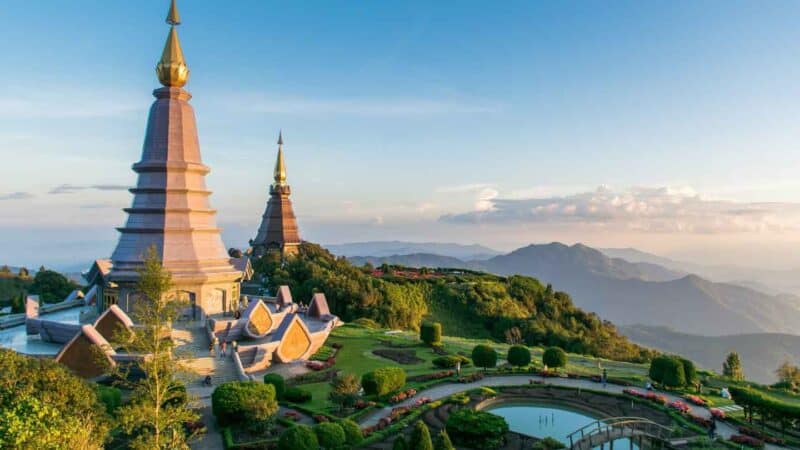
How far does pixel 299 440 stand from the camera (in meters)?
15.9

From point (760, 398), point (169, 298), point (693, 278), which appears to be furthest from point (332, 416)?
point (693, 278)

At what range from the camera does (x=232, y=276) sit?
104ft

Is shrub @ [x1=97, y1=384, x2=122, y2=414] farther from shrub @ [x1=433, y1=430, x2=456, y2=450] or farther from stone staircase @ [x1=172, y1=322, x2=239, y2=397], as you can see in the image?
shrub @ [x1=433, y1=430, x2=456, y2=450]

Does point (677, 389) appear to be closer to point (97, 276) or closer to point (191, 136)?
point (191, 136)

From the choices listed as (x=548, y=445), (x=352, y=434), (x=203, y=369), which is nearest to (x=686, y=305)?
(x=548, y=445)

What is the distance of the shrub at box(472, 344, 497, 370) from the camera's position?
93.5 feet

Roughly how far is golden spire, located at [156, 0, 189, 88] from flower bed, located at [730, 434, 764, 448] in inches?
1353

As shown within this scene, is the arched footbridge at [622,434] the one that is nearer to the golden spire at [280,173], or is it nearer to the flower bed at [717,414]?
the flower bed at [717,414]

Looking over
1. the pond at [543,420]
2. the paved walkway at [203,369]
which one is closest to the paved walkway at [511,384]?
the pond at [543,420]

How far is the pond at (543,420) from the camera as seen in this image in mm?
20016

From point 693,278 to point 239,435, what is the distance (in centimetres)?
19617

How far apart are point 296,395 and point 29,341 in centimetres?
1633

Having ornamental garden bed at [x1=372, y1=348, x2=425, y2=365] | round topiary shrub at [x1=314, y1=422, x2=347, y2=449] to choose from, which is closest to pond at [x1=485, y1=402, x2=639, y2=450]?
round topiary shrub at [x1=314, y1=422, x2=347, y2=449]

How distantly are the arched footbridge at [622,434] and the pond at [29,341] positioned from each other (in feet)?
79.1
